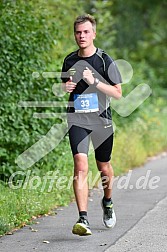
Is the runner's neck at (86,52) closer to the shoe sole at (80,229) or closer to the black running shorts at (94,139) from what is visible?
the black running shorts at (94,139)

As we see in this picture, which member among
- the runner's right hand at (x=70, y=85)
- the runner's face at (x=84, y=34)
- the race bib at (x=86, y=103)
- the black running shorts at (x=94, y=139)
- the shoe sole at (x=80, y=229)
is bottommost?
the shoe sole at (x=80, y=229)

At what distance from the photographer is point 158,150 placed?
17734 millimetres

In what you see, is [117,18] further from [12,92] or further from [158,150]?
[12,92]

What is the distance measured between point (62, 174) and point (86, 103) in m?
3.42

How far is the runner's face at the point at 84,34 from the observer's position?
784 cm

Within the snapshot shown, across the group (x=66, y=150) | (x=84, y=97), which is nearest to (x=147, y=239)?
(x=84, y=97)

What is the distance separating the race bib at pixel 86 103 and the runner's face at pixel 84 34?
1.65 feet

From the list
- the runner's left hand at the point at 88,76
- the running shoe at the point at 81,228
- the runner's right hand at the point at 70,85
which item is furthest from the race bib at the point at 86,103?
the running shoe at the point at 81,228

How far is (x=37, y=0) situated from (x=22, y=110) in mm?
1894

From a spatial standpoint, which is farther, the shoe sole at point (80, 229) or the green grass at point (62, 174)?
the green grass at point (62, 174)

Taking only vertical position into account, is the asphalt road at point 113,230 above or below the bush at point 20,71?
below

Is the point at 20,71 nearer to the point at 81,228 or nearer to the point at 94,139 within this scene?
the point at 94,139

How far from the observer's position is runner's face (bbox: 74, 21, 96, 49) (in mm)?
7840

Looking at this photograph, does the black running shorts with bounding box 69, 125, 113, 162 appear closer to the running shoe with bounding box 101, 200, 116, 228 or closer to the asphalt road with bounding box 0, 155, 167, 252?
the running shoe with bounding box 101, 200, 116, 228
